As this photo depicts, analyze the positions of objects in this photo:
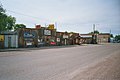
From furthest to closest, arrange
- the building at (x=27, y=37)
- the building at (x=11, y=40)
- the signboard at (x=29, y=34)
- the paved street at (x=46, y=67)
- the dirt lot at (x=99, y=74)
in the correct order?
the signboard at (x=29, y=34) < the building at (x=27, y=37) < the building at (x=11, y=40) < the paved street at (x=46, y=67) < the dirt lot at (x=99, y=74)

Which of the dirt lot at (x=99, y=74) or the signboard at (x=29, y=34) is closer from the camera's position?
the dirt lot at (x=99, y=74)

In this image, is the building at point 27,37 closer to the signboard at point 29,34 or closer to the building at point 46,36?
the signboard at point 29,34

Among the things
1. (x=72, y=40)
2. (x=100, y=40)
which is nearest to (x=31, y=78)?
(x=72, y=40)

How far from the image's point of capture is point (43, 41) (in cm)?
5128

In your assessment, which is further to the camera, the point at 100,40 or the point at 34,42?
the point at 100,40

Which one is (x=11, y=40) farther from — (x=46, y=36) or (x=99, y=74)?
(x=99, y=74)

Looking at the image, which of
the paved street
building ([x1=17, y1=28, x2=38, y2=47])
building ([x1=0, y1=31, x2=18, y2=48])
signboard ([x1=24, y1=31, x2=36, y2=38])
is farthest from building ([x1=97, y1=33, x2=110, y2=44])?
the paved street

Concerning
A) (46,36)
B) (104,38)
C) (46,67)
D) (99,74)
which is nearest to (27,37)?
(46,36)

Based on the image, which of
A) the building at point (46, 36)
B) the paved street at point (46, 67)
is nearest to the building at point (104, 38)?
the building at point (46, 36)

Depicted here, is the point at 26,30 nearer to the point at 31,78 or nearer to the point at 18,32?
the point at 18,32

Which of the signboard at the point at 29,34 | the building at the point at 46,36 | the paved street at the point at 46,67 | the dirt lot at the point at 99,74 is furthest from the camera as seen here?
the building at the point at 46,36

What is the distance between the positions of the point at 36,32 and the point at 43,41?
13.7 feet

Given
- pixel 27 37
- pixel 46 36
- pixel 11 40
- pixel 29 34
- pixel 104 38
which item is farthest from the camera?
pixel 104 38

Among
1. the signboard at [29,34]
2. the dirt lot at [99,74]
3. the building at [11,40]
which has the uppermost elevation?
the signboard at [29,34]
